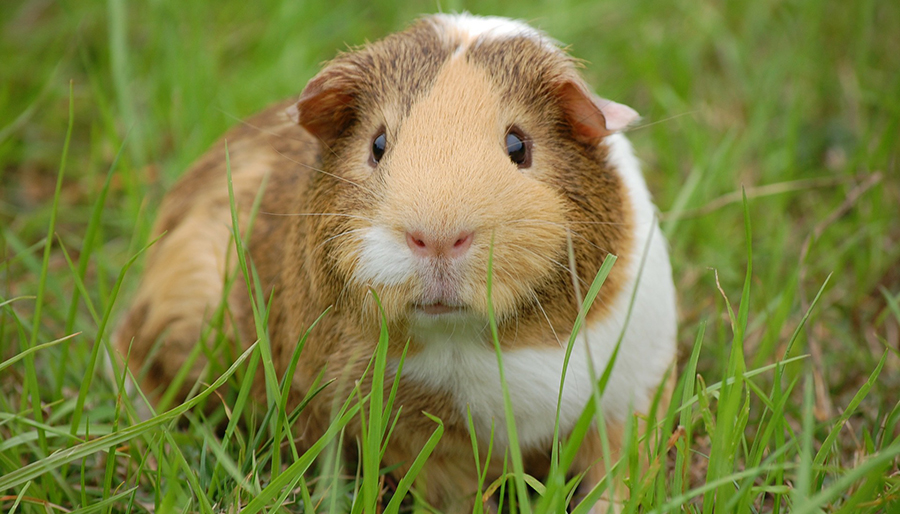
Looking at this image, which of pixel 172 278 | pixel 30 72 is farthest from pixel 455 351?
pixel 30 72

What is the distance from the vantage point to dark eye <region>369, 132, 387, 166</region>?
110 inches

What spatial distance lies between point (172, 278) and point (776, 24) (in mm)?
4629

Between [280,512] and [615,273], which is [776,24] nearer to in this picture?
[615,273]

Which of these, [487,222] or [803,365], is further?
[803,365]

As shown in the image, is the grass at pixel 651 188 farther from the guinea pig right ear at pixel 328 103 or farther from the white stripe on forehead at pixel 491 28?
the white stripe on forehead at pixel 491 28

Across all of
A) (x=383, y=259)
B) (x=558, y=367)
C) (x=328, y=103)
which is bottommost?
(x=558, y=367)

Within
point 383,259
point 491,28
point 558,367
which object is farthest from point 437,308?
point 491,28

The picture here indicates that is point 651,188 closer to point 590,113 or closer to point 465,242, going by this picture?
point 590,113

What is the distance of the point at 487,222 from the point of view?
239 cm

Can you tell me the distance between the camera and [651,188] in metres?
5.45

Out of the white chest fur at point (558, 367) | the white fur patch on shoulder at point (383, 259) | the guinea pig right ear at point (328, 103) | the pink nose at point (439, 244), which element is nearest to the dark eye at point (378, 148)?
the guinea pig right ear at point (328, 103)

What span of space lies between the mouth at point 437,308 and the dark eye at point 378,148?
1.91ft

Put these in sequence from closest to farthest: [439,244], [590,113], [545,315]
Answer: [439,244] < [545,315] < [590,113]

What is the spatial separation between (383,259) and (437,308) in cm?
22
